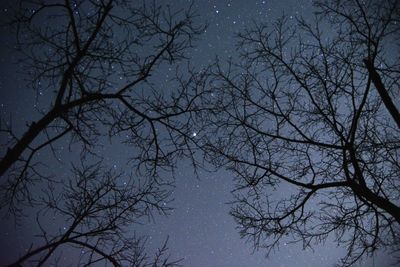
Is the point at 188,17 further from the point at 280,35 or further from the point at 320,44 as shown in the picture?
the point at 320,44

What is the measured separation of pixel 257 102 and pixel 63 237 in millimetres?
3831

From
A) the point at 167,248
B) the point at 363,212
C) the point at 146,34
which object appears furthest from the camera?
the point at 363,212

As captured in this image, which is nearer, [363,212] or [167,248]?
[167,248]

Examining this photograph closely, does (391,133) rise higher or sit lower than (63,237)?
higher

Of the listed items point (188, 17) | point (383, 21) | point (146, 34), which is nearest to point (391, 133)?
point (383, 21)

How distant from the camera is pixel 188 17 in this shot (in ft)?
15.0

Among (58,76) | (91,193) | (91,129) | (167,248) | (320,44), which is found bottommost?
(167,248)

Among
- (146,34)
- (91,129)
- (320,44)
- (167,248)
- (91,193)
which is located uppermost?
(320,44)

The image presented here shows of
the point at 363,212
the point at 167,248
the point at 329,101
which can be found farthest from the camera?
the point at 329,101

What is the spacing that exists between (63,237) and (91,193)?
0.82 meters

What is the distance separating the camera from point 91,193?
17.3 feet

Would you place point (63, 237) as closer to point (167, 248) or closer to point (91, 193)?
point (91, 193)

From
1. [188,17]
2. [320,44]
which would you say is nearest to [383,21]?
[320,44]

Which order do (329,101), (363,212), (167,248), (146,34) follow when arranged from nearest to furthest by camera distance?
(167,248) < (146,34) < (363,212) < (329,101)
